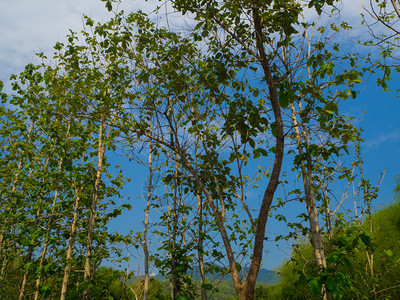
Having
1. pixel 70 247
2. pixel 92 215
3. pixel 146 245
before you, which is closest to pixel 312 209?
pixel 146 245

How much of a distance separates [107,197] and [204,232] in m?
3.19

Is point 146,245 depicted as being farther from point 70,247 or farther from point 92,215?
point 70,247

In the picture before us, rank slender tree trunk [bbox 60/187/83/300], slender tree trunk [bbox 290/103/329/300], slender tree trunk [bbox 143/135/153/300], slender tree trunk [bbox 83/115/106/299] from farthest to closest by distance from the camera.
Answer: slender tree trunk [bbox 60/187/83/300] → slender tree trunk [bbox 83/115/106/299] → slender tree trunk [bbox 143/135/153/300] → slender tree trunk [bbox 290/103/329/300]

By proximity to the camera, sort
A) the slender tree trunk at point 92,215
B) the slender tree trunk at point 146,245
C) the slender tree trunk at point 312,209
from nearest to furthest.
→ the slender tree trunk at point 312,209
the slender tree trunk at point 146,245
the slender tree trunk at point 92,215

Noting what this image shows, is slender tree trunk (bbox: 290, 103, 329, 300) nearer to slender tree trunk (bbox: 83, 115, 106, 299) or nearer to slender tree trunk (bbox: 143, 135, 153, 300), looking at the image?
slender tree trunk (bbox: 143, 135, 153, 300)

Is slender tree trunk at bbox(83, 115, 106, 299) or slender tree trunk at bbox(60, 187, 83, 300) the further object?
slender tree trunk at bbox(60, 187, 83, 300)

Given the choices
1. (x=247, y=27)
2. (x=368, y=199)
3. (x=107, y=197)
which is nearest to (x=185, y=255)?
(x=107, y=197)

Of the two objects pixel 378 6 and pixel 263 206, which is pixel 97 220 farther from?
pixel 378 6

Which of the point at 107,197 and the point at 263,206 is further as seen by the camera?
the point at 107,197

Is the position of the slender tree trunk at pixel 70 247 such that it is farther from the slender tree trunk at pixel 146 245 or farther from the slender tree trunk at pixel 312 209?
the slender tree trunk at pixel 312 209

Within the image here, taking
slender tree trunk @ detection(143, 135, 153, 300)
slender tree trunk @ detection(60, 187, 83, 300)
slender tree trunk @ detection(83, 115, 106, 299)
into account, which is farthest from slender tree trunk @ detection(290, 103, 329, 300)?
slender tree trunk @ detection(60, 187, 83, 300)

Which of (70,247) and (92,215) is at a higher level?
(92,215)

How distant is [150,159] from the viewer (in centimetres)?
710

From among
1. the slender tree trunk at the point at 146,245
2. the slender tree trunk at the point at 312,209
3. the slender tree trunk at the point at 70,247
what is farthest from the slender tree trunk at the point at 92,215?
the slender tree trunk at the point at 312,209
